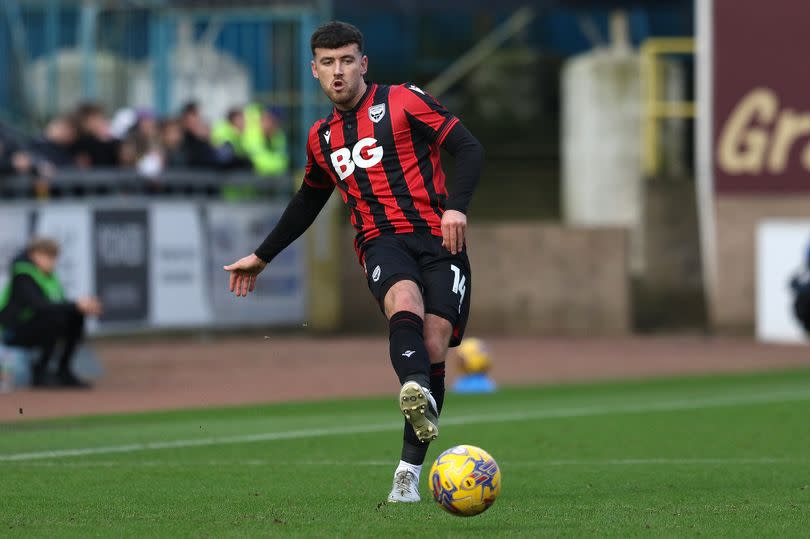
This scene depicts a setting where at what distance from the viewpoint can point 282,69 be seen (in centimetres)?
2797

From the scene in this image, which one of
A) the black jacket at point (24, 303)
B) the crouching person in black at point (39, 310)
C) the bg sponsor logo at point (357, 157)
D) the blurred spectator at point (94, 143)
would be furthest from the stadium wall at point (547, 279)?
the bg sponsor logo at point (357, 157)

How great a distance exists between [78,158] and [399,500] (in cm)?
1395

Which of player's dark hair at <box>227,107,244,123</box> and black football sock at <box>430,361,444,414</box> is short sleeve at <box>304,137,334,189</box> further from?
player's dark hair at <box>227,107,244,123</box>

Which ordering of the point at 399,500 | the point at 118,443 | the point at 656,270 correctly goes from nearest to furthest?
1. the point at 399,500
2. the point at 118,443
3. the point at 656,270

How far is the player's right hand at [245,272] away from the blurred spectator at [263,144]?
14283mm

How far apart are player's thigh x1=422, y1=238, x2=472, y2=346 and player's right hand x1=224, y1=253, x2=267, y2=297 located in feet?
3.24

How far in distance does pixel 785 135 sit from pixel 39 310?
37.9 feet

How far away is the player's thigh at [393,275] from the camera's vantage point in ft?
24.8

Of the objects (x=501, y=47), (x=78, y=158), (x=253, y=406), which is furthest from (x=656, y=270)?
(x=253, y=406)

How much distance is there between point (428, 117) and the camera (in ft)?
25.9

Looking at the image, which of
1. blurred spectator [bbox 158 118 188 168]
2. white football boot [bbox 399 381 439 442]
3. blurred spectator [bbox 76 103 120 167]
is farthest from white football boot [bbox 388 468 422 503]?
blurred spectator [bbox 158 118 188 168]

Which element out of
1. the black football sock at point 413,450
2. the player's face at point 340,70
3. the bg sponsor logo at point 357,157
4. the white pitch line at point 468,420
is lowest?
the white pitch line at point 468,420

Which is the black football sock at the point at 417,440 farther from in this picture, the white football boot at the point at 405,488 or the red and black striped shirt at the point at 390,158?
the red and black striped shirt at the point at 390,158

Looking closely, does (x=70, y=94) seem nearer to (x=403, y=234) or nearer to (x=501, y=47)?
(x=501, y=47)
